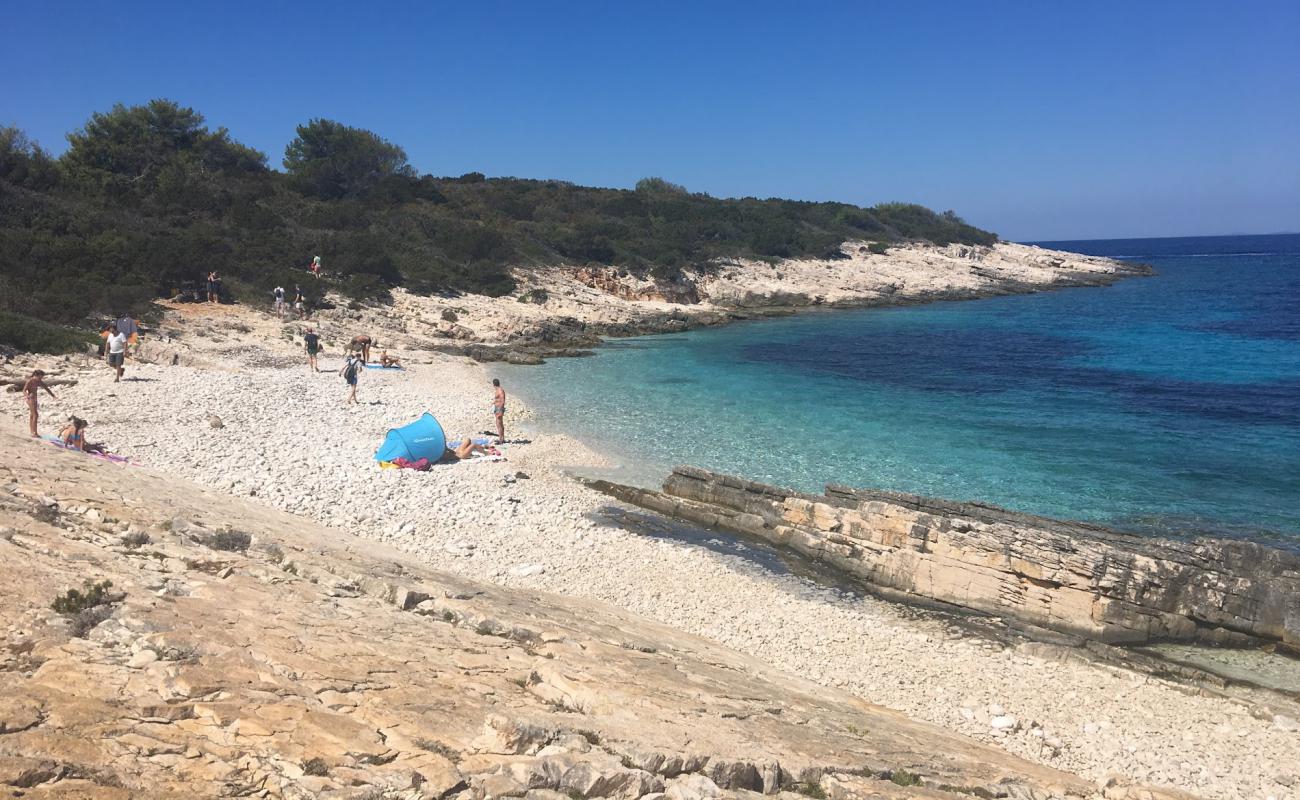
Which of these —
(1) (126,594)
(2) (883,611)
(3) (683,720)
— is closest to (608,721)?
(3) (683,720)

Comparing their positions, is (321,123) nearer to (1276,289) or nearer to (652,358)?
(652,358)

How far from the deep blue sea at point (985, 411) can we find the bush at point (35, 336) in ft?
42.0

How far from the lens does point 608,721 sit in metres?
5.75

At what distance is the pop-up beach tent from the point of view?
16109 millimetres

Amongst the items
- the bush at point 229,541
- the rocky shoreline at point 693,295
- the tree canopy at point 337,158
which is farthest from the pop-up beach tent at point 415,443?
the tree canopy at point 337,158

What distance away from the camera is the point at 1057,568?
1170 centimetres

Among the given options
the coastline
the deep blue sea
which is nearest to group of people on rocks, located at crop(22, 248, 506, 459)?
the coastline

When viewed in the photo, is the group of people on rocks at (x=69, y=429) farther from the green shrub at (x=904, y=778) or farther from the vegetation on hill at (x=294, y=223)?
the green shrub at (x=904, y=778)

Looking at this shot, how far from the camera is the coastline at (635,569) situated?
8.88 meters

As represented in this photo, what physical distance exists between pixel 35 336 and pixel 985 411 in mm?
28350

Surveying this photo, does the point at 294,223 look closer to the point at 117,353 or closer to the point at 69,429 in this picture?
the point at 117,353

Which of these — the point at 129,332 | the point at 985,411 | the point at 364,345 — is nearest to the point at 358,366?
the point at 364,345

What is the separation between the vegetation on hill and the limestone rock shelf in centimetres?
2370

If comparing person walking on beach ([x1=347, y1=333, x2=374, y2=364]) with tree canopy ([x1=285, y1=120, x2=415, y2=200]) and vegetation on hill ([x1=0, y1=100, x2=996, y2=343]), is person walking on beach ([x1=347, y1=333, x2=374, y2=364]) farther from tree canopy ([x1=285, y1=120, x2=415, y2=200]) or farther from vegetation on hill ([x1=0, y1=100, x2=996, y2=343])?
tree canopy ([x1=285, y1=120, x2=415, y2=200])
